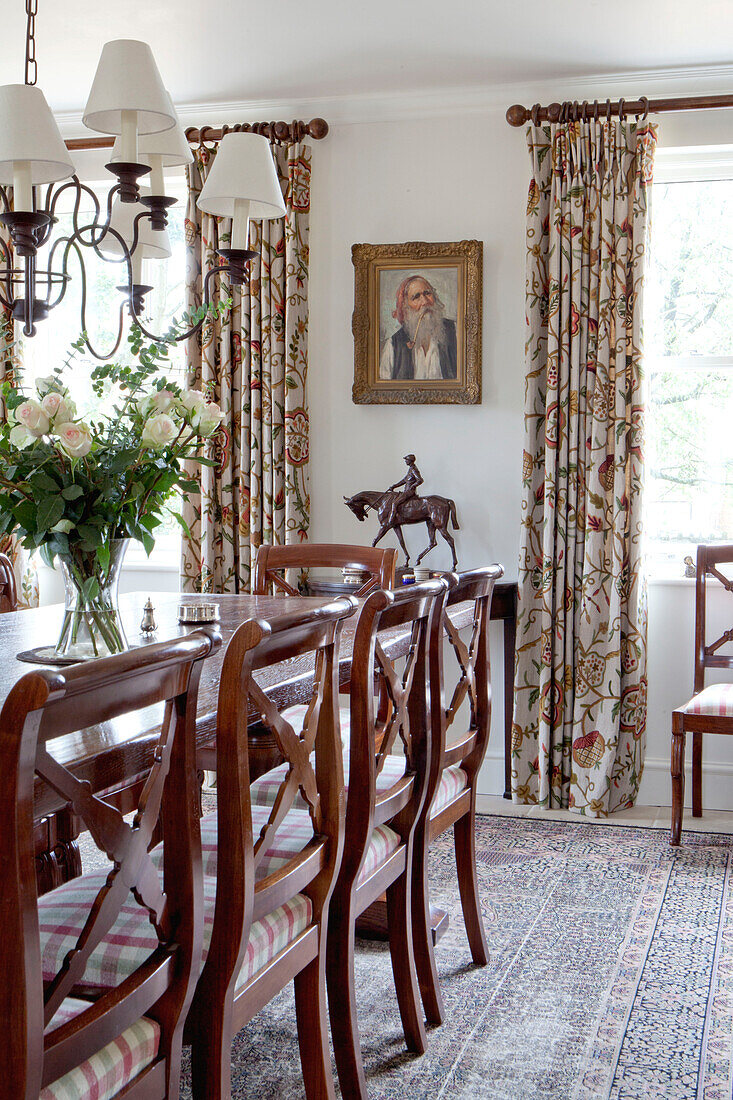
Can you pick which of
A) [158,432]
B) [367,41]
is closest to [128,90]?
[158,432]

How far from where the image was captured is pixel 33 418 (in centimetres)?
190

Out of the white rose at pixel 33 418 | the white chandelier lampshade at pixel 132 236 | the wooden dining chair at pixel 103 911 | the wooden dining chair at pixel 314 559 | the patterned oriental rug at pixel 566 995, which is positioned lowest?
the patterned oriental rug at pixel 566 995

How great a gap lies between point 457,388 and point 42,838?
2529mm

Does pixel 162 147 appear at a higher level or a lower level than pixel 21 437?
higher

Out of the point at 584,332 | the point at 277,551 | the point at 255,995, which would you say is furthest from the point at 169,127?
the point at 584,332

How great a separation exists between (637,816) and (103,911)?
3.08 metres

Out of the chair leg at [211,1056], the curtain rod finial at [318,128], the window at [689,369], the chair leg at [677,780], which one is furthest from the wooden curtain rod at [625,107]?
the chair leg at [211,1056]

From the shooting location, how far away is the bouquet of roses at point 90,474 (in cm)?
190

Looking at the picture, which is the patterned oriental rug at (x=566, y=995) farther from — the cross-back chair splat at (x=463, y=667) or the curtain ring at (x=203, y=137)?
the curtain ring at (x=203, y=137)

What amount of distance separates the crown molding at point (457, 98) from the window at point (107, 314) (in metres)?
0.44

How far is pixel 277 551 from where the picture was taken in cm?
326

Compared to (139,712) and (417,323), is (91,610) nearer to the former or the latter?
(139,712)

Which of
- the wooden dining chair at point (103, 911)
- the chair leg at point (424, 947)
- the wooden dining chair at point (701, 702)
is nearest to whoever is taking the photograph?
the wooden dining chair at point (103, 911)

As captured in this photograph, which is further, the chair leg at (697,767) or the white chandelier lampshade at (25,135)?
the chair leg at (697,767)
